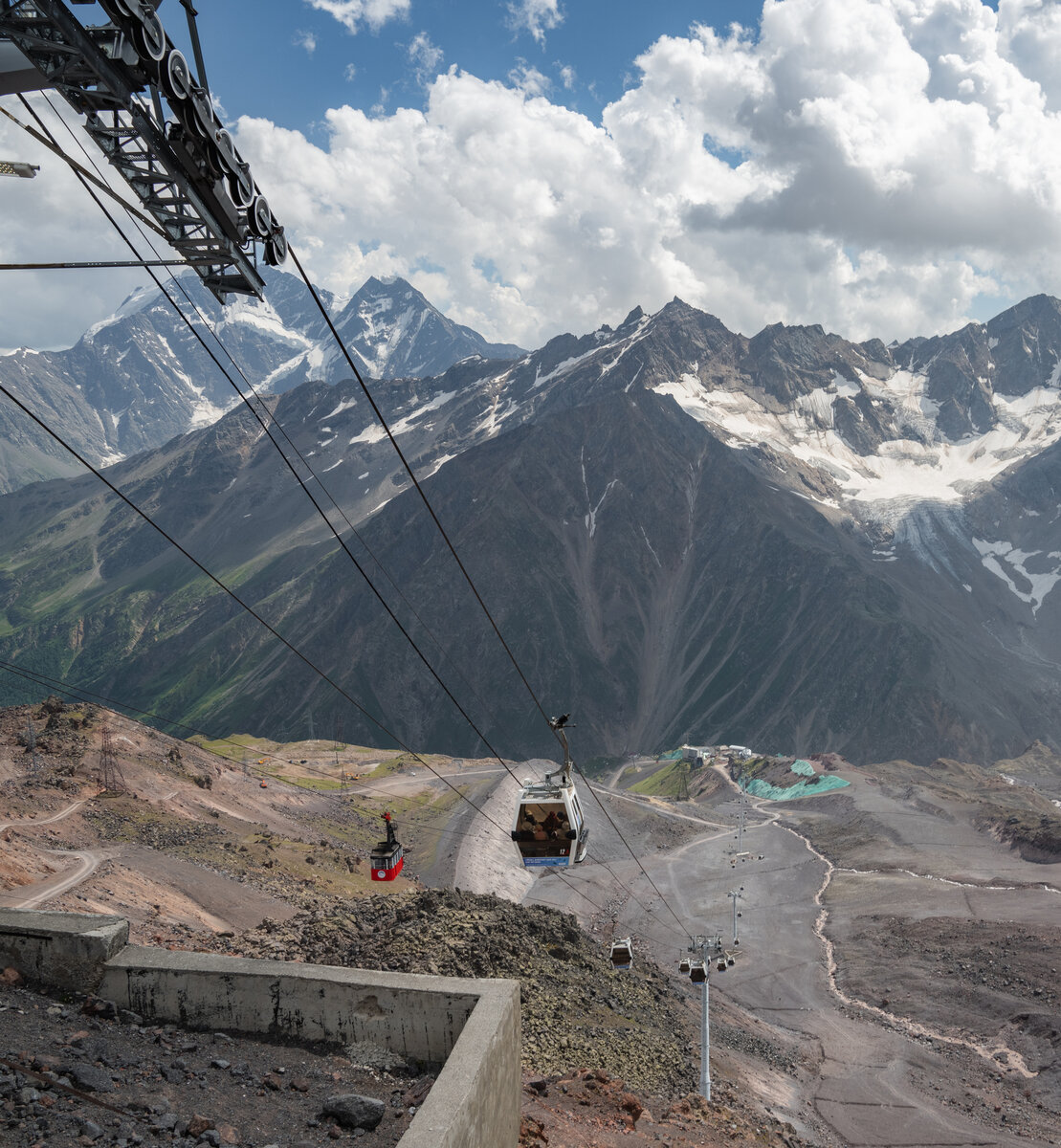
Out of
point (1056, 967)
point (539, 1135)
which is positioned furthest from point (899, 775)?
point (539, 1135)

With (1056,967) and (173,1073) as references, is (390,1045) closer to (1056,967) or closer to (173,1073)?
(173,1073)

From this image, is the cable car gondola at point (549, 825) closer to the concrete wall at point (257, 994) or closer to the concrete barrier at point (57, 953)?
the concrete wall at point (257, 994)

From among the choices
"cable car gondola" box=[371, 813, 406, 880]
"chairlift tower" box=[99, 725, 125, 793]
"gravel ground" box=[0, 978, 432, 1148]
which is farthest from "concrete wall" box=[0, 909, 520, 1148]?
"chairlift tower" box=[99, 725, 125, 793]

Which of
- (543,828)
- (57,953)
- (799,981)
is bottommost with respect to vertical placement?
(799,981)

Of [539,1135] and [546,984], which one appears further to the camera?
[546,984]

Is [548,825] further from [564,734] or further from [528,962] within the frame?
[528,962]

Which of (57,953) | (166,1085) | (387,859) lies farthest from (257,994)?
(387,859)

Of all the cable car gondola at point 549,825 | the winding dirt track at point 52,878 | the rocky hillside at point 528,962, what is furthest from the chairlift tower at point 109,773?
the cable car gondola at point 549,825
